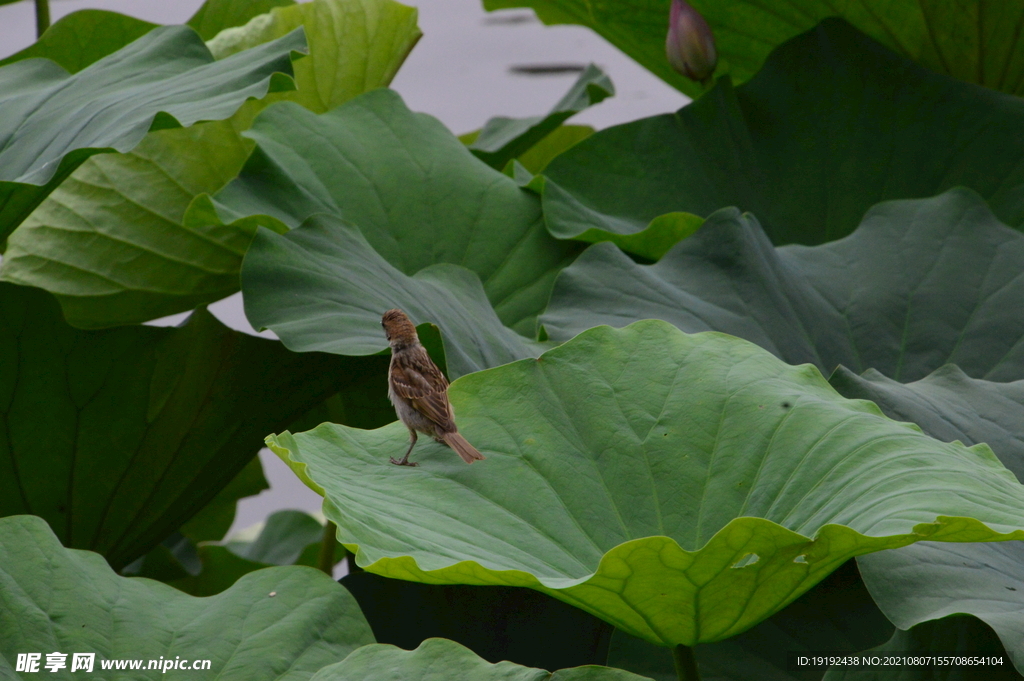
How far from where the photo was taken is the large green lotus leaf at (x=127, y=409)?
1.33m

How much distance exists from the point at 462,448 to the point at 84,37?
1.38 m

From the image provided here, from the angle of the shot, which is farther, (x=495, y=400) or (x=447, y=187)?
(x=447, y=187)

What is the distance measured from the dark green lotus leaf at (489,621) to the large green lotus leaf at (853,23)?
1.32 m

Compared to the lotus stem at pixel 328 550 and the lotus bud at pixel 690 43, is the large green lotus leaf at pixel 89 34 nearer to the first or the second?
the lotus bud at pixel 690 43

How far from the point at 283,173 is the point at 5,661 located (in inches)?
33.4

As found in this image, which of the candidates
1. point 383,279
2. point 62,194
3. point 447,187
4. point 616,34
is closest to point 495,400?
point 383,279

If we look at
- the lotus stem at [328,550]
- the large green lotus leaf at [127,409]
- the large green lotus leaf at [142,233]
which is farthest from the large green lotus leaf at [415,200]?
the lotus stem at [328,550]

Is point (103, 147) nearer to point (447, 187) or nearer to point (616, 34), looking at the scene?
point (447, 187)

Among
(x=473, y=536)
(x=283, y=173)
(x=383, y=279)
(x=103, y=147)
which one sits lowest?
(x=473, y=536)

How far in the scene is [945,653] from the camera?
0.92m

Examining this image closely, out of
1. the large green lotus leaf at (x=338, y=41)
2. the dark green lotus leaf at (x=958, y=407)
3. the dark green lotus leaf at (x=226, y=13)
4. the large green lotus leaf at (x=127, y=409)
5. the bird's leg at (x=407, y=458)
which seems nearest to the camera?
the bird's leg at (x=407, y=458)

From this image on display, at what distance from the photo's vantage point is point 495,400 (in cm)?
108

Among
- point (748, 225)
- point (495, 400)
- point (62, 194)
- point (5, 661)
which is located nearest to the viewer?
point (5, 661)

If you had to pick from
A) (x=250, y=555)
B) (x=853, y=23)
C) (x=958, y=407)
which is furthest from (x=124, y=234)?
(x=853, y=23)
